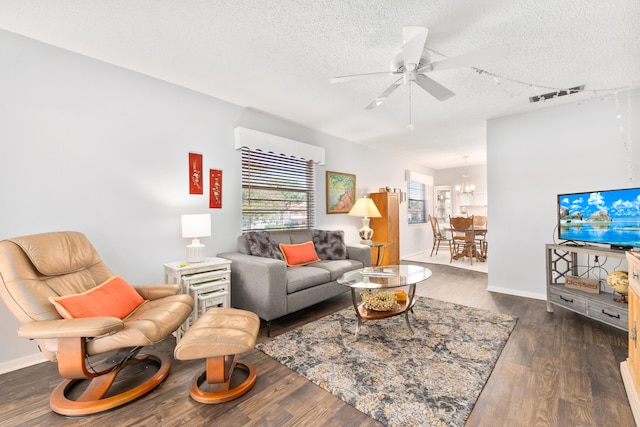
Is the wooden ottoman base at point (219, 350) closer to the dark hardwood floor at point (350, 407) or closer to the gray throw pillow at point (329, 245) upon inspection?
the dark hardwood floor at point (350, 407)

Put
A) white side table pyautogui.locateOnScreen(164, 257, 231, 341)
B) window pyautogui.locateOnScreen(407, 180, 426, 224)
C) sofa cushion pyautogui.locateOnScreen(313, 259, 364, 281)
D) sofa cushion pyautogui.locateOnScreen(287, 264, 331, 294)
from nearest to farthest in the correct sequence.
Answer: white side table pyautogui.locateOnScreen(164, 257, 231, 341)
sofa cushion pyautogui.locateOnScreen(287, 264, 331, 294)
sofa cushion pyautogui.locateOnScreen(313, 259, 364, 281)
window pyautogui.locateOnScreen(407, 180, 426, 224)

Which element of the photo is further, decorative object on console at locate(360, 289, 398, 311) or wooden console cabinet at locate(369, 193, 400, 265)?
wooden console cabinet at locate(369, 193, 400, 265)

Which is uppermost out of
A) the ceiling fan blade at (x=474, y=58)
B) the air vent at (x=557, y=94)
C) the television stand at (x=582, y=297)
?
the air vent at (x=557, y=94)

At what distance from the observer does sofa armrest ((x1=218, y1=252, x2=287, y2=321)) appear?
2.59 m

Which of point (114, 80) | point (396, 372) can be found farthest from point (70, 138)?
point (396, 372)

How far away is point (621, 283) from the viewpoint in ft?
7.89

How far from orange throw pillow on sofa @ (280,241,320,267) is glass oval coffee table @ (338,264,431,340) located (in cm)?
83

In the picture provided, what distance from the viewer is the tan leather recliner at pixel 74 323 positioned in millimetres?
1546

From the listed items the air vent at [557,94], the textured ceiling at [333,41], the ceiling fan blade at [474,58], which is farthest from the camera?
the air vent at [557,94]

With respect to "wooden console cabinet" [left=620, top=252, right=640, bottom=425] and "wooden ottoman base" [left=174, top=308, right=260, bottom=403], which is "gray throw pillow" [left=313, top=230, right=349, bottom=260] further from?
"wooden console cabinet" [left=620, top=252, right=640, bottom=425]

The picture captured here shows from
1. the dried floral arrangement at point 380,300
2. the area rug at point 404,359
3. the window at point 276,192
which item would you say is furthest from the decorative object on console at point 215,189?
the dried floral arrangement at point 380,300

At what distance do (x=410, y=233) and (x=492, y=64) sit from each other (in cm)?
497

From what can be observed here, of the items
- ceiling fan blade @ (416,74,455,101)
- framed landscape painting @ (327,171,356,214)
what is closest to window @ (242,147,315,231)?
framed landscape painting @ (327,171,356,214)

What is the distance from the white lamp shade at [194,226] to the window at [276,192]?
0.82 m
